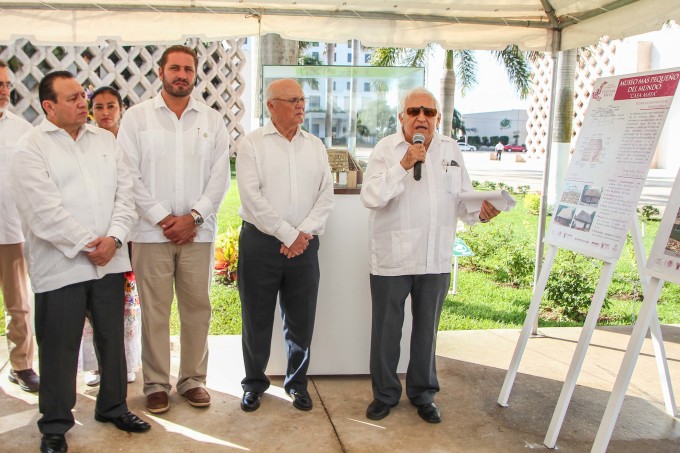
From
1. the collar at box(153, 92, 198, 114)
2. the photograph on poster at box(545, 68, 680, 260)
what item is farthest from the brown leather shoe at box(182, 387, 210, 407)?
the photograph on poster at box(545, 68, 680, 260)

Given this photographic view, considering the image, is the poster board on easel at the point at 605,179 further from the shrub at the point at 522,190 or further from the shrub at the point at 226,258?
the shrub at the point at 522,190

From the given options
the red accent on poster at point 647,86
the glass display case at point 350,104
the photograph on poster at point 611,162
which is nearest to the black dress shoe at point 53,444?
the glass display case at point 350,104

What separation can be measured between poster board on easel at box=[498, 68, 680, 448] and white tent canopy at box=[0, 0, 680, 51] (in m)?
0.85

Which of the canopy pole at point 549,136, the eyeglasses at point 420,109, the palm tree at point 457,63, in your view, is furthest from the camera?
the palm tree at point 457,63

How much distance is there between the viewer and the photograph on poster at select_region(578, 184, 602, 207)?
3.55 meters

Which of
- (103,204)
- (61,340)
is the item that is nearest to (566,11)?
(103,204)

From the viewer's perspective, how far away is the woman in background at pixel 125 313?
4016 millimetres

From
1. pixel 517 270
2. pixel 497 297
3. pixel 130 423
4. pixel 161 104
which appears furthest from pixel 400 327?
pixel 517 270

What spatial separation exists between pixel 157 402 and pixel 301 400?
32.1 inches

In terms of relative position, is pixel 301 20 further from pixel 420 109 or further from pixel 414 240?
pixel 414 240

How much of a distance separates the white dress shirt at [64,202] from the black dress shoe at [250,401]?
42.8 inches

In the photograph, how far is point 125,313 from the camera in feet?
13.3

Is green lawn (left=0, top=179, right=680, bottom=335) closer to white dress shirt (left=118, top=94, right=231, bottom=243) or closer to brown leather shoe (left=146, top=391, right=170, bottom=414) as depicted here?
brown leather shoe (left=146, top=391, right=170, bottom=414)

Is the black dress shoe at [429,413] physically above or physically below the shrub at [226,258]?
below
